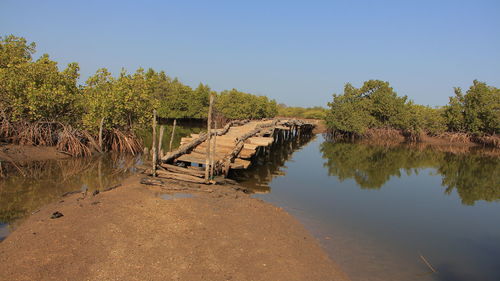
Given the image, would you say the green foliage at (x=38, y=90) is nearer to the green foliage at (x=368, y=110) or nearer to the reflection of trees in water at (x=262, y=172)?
the reflection of trees in water at (x=262, y=172)

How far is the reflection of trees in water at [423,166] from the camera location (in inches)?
687

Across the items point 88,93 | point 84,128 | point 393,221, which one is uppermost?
point 88,93

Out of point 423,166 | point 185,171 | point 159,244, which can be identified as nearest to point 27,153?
point 185,171

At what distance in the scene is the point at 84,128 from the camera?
18859 millimetres

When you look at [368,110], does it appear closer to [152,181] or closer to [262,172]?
[262,172]

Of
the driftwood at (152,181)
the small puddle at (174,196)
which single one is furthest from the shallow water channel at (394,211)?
the driftwood at (152,181)

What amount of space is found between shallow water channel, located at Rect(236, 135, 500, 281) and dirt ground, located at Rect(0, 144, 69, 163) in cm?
988

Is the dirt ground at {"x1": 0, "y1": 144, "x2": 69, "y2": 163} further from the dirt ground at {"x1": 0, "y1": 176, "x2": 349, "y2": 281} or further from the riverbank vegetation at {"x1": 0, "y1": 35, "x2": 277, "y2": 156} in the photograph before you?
the dirt ground at {"x1": 0, "y1": 176, "x2": 349, "y2": 281}

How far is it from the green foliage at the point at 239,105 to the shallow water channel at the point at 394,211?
21.8 metres

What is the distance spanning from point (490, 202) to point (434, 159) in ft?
44.8

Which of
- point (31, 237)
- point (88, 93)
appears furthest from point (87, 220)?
point (88, 93)

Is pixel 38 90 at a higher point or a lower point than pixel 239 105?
lower

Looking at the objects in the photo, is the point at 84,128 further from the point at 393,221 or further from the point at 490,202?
the point at 490,202

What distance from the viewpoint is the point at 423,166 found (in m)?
23.8
